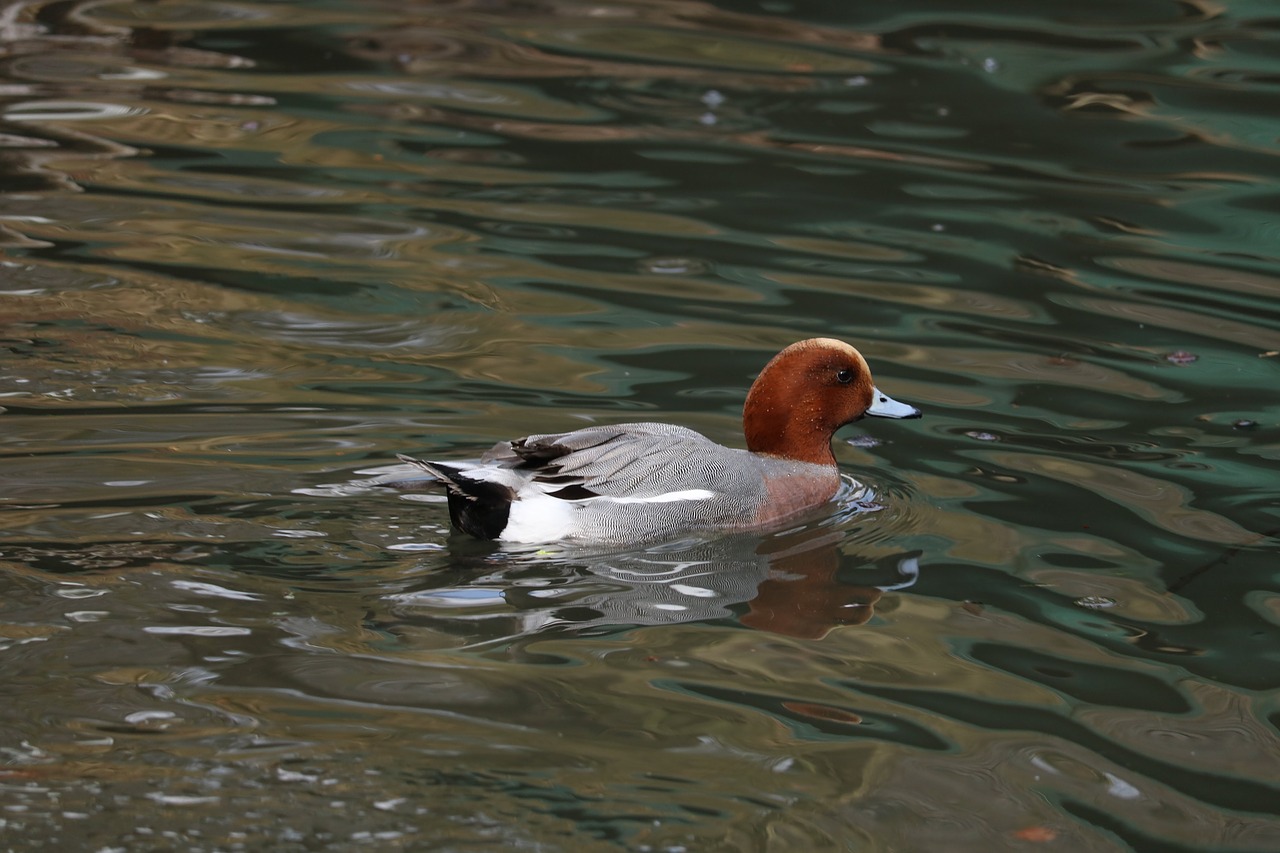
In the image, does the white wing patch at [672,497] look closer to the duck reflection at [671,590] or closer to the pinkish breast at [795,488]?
the duck reflection at [671,590]

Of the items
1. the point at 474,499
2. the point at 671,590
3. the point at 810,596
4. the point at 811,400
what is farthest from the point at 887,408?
the point at 474,499

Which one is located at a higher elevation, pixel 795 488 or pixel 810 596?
pixel 795 488

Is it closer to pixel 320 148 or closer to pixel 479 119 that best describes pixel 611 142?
pixel 479 119

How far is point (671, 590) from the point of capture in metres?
5.14

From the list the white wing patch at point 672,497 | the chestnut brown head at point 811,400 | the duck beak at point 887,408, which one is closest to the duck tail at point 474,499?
the white wing patch at point 672,497

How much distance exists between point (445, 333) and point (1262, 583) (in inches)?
145

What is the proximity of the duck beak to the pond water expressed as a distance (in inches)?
10.4

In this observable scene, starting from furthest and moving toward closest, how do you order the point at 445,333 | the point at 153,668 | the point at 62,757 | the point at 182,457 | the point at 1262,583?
1. the point at 445,333
2. the point at 182,457
3. the point at 1262,583
4. the point at 153,668
5. the point at 62,757

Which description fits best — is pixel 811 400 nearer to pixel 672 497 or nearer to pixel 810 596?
pixel 672 497

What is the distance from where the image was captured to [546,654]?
4605 mm

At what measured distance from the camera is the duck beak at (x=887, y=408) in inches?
240

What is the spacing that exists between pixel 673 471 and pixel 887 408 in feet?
3.20

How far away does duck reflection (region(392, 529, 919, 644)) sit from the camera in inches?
191

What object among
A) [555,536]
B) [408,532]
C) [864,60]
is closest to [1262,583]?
[555,536]
